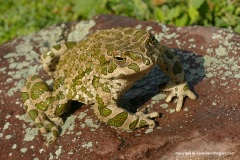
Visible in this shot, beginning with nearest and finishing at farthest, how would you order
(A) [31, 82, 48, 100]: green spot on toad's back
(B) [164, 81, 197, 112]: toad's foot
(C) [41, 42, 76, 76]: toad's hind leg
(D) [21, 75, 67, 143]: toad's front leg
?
(B) [164, 81, 197, 112]: toad's foot, (D) [21, 75, 67, 143]: toad's front leg, (A) [31, 82, 48, 100]: green spot on toad's back, (C) [41, 42, 76, 76]: toad's hind leg

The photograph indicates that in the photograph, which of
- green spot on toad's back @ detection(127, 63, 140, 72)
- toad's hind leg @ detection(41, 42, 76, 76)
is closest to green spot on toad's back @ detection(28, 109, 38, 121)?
toad's hind leg @ detection(41, 42, 76, 76)

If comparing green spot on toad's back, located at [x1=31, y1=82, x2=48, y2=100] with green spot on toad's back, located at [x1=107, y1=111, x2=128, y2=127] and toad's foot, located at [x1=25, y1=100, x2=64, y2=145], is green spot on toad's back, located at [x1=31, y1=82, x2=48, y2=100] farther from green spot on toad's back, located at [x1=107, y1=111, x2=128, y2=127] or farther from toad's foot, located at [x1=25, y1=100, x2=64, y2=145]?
green spot on toad's back, located at [x1=107, y1=111, x2=128, y2=127]

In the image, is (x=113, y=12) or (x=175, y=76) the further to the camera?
(x=113, y=12)

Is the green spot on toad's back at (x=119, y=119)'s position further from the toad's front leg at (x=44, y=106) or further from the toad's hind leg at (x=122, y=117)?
the toad's front leg at (x=44, y=106)

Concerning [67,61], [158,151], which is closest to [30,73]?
[67,61]

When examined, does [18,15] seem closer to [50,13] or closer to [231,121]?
[50,13]

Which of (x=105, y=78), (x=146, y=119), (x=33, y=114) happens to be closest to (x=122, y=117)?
(x=146, y=119)

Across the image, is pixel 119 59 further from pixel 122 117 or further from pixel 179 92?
pixel 179 92

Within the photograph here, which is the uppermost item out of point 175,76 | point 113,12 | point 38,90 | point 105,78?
point 105,78
